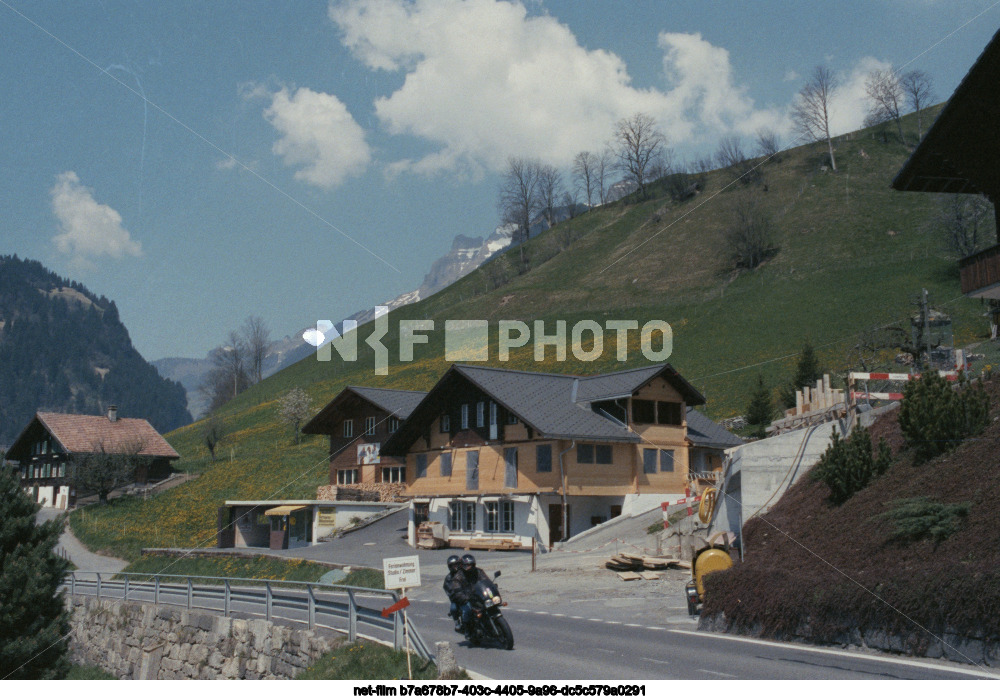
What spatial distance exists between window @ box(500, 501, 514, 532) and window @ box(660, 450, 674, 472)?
8.44 m

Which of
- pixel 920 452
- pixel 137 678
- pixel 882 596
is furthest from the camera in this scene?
pixel 137 678

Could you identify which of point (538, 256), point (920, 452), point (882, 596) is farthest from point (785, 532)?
point (538, 256)

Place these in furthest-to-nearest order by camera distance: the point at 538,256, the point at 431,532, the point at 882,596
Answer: the point at 538,256, the point at 431,532, the point at 882,596

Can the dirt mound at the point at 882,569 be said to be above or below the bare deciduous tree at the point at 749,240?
below

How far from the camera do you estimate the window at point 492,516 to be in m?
40.2

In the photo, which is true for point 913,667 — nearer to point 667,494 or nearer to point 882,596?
point 882,596

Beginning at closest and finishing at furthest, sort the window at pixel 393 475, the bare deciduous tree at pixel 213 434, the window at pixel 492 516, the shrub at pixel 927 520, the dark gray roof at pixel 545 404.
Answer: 1. the shrub at pixel 927 520
2. the dark gray roof at pixel 545 404
3. the window at pixel 492 516
4. the window at pixel 393 475
5. the bare deciduous tree at pixel 213 434

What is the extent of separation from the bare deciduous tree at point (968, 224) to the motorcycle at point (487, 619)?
74342 millimetres

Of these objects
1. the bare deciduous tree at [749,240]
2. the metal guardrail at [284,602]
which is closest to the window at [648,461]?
the metal guardrail at [284,602]

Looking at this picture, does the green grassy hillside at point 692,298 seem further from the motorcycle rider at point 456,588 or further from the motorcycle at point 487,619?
the motorcycle at point 487,619

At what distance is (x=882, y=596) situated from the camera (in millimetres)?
13367

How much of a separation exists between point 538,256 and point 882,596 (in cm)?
13356

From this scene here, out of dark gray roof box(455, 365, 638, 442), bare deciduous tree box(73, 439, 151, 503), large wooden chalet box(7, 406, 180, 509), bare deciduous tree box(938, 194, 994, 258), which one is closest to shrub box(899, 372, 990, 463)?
dark gray roof box(455, 365, 638, 442)

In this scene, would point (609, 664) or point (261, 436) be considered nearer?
point (609, 664)
